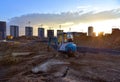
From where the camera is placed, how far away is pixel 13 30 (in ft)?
541

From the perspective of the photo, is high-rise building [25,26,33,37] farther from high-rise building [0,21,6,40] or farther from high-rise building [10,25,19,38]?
high-rise building [0,21,6,40]

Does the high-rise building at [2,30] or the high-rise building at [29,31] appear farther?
the high-rise building at [29,31]

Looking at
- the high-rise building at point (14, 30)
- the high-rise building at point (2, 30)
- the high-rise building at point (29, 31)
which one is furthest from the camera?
the high-rise building at point (14, 30)

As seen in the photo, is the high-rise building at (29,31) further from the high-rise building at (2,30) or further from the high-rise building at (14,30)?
the high-rise building at (2,30)

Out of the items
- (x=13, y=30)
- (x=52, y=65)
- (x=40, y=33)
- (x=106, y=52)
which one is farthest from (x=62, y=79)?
(x=13, y=30)

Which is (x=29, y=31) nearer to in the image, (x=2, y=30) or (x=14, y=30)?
(x=14, y=30)

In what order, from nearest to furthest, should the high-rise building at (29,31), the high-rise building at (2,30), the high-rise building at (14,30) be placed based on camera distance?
the high-rise building at (2,30)
the high-rise building at (29,31)
the high-rise building at (14,30)

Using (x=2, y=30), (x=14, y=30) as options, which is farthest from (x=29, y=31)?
(x=2, y=30)

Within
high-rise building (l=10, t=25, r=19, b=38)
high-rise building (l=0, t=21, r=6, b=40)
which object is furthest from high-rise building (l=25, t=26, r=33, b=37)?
high-rise building (l=0, t=21, r=6, b=40)

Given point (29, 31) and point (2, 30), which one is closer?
point (2, 30)

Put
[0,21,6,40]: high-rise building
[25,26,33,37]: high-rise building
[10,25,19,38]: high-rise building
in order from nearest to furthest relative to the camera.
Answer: [0,21,6,40]: high-rise building < [25,26,33,37]: high-rise building < [10,25,19,38]: high-rise building

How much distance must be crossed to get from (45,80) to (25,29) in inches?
5916

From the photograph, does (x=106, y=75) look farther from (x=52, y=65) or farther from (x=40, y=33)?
(x=40, y=33)

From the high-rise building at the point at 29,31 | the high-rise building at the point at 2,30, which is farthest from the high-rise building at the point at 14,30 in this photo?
the high-rise building at the point at 2,30
